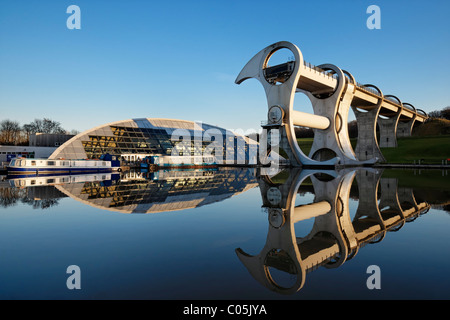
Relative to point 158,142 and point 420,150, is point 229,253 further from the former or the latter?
point 420,150

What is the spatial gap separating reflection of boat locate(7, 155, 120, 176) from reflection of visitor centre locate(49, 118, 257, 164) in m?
13.7

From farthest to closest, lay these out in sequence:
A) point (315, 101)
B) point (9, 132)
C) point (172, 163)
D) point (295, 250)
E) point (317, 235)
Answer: point (9, 132)
point (172, 163)
point (315, 101)
point (317, 235)
point (295, 250)

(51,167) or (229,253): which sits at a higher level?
(51,167)

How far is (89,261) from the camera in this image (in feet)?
14.8

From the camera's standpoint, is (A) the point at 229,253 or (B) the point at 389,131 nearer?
(A) the point at 229,253

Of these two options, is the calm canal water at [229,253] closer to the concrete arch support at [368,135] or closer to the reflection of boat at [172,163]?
the reflection of boat at [172,163]

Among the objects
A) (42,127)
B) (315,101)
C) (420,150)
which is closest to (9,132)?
(42,127)

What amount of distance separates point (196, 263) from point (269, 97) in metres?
34.6

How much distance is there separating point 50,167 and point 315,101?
1510 inches

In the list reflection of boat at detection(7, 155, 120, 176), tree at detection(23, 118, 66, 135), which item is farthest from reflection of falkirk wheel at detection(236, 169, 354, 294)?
tree at detection(23, 118, 66, 135)

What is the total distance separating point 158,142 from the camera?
56656 mm

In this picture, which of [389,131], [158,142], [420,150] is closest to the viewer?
[420,150]

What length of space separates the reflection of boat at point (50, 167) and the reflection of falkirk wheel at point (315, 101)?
23.4 meters

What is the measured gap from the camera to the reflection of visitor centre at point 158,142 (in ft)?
166
